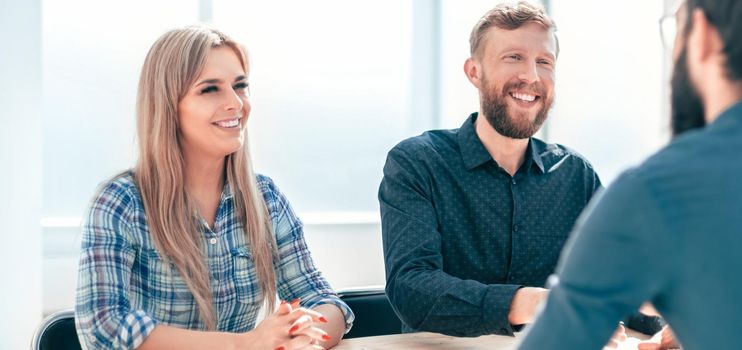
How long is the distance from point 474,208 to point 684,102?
1.48 m

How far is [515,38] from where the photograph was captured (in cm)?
240

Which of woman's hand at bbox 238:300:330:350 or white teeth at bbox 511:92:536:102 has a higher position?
white teeth at bbox 511:92:536:102

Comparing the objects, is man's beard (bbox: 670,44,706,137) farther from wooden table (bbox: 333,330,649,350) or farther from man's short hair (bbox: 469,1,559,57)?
man's short hair (bbox: 469,1,559,57)

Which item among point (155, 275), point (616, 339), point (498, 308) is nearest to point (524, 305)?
point (498, 308)

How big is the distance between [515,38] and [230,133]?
0.90 m

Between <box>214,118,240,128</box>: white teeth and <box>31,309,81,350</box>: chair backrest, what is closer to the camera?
<box>31,309,81,350</box>: chair backrest

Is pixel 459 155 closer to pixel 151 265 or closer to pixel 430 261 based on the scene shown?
pixel 430 261

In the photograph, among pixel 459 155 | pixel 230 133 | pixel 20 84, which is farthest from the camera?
pixel 20 84

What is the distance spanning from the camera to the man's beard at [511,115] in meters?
2.37

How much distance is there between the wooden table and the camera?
1779 millimetres

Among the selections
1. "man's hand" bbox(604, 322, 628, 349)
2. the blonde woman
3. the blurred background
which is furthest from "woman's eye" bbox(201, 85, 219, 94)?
the blurred background

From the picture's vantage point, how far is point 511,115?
7.79 ft

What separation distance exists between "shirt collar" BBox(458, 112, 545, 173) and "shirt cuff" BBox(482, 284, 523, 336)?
1.96ft

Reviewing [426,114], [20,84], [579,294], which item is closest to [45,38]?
[20,84]
